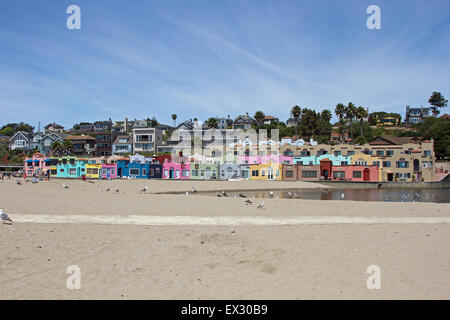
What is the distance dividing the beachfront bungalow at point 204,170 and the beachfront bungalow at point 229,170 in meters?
1.13

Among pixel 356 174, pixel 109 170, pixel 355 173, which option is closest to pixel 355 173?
pixel 355 173

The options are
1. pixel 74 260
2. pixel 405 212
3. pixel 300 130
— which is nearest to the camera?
pixel 74 260

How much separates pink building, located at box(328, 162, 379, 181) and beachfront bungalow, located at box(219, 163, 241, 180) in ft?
64.8

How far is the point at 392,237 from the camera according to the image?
14.2 meters

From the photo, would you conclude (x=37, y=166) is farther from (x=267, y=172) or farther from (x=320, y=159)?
(x=320, y=159)

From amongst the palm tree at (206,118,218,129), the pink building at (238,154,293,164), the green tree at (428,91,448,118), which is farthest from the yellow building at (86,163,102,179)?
the green tree at (428,91,448,118)

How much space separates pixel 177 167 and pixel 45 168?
31343 millimetres

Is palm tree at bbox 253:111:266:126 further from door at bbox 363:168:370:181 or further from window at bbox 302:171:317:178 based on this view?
door at bbox 363:168:370:181

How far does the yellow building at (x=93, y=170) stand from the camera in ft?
224

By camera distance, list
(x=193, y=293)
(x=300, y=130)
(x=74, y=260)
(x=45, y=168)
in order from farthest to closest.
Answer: (x=300, y=130) < (x=45, y=168) < (x=74, y=260) < (x=193, y=293)

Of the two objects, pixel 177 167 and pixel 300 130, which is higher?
pixel 300 130

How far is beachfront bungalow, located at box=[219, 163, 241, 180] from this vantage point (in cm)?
6694
